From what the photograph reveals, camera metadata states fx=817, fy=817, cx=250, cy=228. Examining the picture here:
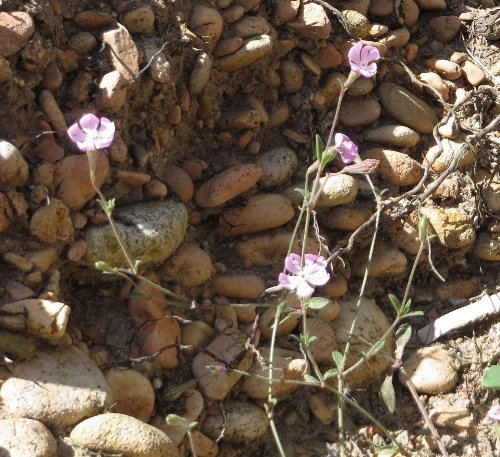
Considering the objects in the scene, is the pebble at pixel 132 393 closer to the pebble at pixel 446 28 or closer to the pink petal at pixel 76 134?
the pink petal at pixel 76 134

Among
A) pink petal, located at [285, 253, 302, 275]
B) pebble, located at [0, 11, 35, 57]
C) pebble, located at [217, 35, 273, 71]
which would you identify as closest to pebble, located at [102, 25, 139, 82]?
pebble, located at [0, 11, 35, 57]

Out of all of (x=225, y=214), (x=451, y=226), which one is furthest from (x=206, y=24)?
(x=451, y=226)

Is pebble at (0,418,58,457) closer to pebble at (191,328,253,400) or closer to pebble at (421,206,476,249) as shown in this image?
pebble at (191,328,253,400)

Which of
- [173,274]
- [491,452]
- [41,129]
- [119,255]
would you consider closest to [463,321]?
[491,452]

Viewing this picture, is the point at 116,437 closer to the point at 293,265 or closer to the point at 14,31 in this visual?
the point at 293,265

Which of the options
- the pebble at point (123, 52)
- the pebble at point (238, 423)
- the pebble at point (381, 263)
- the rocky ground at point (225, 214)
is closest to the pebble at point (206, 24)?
the rocky ground at point (225, 214)
